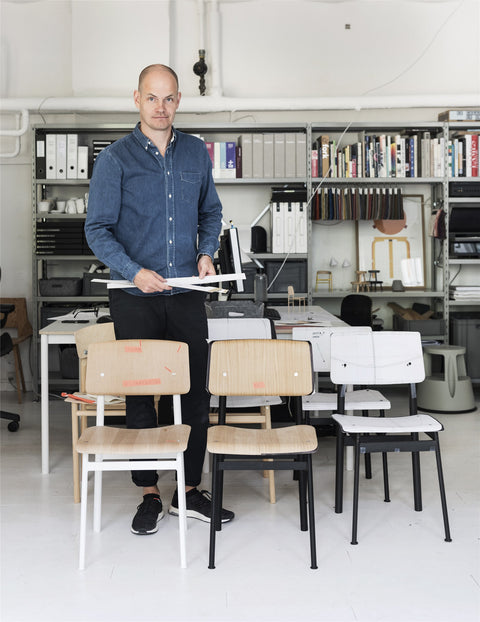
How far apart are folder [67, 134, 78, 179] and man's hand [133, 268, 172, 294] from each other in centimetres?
327

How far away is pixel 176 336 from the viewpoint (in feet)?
9.53

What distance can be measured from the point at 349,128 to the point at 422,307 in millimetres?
1575

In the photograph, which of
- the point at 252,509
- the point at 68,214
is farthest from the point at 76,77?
the point at 252,509

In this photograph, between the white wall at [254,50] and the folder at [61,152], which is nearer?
the folder at [61,152]

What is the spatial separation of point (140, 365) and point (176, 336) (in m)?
0.21

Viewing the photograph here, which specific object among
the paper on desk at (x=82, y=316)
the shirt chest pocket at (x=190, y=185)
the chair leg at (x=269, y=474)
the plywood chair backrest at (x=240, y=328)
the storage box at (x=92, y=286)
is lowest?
the chair leg at (x=269, y=474)

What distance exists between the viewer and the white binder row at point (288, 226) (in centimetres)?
572

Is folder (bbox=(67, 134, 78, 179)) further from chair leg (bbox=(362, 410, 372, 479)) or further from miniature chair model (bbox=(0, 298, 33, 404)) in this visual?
chair leg (bbox=(362, 410, 372, 479))

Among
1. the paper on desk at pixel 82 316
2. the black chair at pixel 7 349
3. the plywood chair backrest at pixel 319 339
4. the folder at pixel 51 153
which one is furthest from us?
the folder at pixel 51 153

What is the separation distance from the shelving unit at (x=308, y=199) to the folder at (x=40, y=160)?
0.03 metres

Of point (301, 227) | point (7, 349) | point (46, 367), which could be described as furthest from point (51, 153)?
point (46, 367)

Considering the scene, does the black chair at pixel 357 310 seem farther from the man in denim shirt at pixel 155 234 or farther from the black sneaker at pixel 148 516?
the black sneaker at pixel 148 516

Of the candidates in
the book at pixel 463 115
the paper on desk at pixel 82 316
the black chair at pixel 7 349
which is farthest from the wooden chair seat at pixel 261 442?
the book at pixel 463 115

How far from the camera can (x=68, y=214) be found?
568cm
